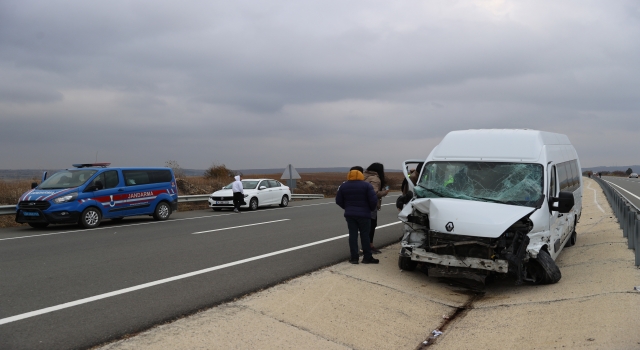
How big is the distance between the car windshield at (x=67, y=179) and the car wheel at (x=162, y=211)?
2573mm

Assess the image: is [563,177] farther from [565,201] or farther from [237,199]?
[237,199]

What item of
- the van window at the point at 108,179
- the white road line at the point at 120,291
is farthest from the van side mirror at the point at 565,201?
Answer: the van window at the point at 108,179

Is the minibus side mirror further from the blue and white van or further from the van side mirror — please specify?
the van side mirror

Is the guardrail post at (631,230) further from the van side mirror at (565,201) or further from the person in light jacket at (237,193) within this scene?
the person in light jacket at (237,193)

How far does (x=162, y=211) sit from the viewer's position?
18.0 metres

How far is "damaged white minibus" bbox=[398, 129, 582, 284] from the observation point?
7.18 m

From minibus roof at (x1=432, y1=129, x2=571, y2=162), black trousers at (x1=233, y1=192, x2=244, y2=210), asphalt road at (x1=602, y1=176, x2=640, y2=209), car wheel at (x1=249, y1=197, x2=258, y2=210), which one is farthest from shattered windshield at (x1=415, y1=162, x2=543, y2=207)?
asphalt road at (x1=602, y1=176, x2=640, y2=209)

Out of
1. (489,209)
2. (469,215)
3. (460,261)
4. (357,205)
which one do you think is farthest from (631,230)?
(357,205)

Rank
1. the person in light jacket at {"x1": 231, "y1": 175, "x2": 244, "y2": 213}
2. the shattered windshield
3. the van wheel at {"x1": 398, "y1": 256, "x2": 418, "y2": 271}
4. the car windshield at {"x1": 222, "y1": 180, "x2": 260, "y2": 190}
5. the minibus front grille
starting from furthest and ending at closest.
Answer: the car windshield at {"x1": 222, "y1": 180, "x2": 260, "y2": 190} → the person in light jacket at {"x1": 231, "y1": 175, "x2": 244, "y2": 213} → the minibus front grille → the van wheel at {"x1": 398, "y1": 256, "x2": 418, "y2": 271} → the shattered windshield

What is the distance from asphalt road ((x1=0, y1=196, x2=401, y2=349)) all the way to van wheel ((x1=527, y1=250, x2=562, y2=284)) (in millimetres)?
3459

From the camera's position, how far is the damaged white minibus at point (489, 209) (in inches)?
283

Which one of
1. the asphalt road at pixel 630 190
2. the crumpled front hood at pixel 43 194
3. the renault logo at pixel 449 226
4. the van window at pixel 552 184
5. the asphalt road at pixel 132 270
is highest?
the crumpled front hood at pixel 43 194

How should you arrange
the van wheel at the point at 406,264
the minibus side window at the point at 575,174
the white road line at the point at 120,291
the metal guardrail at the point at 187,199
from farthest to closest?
the metal guardrail at the point at 187,199 → the minibus side window at the point at 575,174 → the van wheel at the point at 406,264 → the white road line at the point at 120,291

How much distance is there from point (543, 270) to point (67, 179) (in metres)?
13.9
